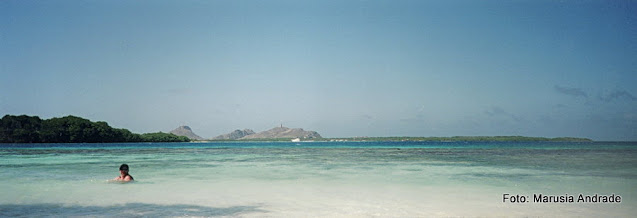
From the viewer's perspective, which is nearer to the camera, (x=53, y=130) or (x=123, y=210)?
(x=123, y=210)

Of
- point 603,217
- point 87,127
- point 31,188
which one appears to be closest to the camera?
point 603,217

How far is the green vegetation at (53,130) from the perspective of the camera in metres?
92.1

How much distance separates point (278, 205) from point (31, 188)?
293 inches

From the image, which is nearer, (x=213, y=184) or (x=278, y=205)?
(x=278, y=205)

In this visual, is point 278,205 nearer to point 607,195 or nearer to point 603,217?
point 603,217

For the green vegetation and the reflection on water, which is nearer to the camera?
the reflection on water

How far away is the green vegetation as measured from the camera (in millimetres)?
92062

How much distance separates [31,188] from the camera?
40.6ft

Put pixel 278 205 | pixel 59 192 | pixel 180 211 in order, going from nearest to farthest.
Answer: pixel 180 211 → pixel 278 205 → pixel 59 192

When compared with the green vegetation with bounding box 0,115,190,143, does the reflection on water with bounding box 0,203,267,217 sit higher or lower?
lower

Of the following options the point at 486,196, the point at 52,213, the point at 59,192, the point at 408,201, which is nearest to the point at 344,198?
the point at 408,201

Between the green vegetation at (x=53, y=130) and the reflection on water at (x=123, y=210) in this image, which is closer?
Answer: the reflection on water at (x=123, y=210)

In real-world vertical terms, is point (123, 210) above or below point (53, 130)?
below

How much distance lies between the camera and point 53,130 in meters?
96.4
